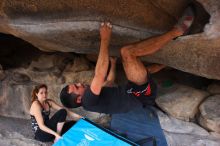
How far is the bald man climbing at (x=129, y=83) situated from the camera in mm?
Result: 3273

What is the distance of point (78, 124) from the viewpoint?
3906mm

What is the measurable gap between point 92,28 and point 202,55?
1.22 metres

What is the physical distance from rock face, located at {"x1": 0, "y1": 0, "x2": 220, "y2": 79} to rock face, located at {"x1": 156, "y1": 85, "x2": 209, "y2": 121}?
22.8 inches

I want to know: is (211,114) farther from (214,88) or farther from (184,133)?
(214,88)

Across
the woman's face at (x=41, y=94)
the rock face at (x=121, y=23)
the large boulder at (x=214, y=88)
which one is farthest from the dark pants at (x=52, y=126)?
the large boulder at (x=214, y=88)

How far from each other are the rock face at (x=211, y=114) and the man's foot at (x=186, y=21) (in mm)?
1365

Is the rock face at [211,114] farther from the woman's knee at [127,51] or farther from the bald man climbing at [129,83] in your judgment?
the woman's knee at [127,51]

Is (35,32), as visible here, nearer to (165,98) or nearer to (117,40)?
(117,40)

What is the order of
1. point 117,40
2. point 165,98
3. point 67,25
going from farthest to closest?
point 165,98
point 117,40
point 67,25

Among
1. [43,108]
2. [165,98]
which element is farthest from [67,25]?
[165,98]

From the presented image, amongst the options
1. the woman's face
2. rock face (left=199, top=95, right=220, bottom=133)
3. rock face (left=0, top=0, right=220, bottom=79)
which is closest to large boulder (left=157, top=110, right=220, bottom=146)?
rock face (left=199, top=95, right=220, bottom=133)

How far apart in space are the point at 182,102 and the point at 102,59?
63.6 inches

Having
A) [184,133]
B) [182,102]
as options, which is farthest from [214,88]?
[184,133]

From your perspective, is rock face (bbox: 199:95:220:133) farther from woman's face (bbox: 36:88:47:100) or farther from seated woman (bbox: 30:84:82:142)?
woman's face (bbox: 36:88:47:100)
